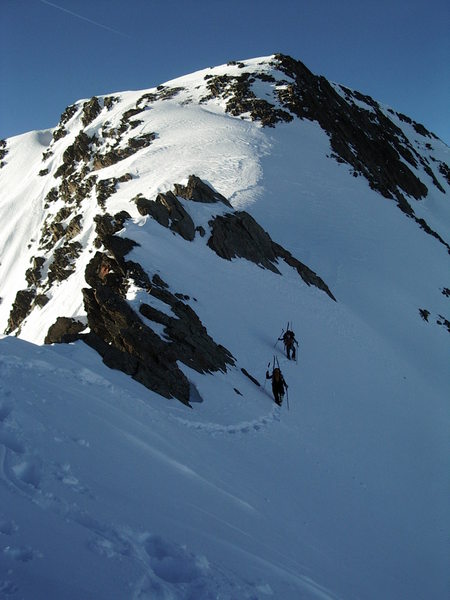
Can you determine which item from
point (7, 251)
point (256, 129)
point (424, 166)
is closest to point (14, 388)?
point (256, 129)

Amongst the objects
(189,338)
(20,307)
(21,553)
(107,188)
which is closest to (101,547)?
(21,553)

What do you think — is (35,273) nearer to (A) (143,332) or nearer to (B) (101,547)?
(A) (143,332)

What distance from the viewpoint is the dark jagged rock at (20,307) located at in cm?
3797

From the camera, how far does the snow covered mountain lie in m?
3.61

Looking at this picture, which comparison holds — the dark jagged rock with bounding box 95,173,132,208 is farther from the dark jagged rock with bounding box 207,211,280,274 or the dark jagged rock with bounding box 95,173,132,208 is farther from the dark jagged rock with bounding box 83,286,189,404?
the dark jagged rock with bounding box 83,286,189,404

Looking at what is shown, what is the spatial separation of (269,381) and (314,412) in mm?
1717

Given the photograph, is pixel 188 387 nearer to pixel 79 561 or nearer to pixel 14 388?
pixel 14 388

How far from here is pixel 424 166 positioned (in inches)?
2544

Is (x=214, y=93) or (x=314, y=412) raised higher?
(x=214, y=93)

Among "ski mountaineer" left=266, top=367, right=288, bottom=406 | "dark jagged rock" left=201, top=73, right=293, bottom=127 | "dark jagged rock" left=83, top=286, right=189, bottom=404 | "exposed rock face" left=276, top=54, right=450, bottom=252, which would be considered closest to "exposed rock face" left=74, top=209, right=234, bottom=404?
"dark jagged rock" left=83, top=286, right=189, bottom=404

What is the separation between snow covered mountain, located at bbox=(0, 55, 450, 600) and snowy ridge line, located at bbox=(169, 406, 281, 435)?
0.06 meters

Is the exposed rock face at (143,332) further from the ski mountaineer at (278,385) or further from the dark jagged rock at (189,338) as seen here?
the ski mountaineer at (278,385)

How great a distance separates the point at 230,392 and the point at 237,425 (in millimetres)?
1554

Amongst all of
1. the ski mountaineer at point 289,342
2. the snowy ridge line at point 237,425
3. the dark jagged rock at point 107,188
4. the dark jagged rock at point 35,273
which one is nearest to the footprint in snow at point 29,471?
the snowy ridge line at point 237,425
